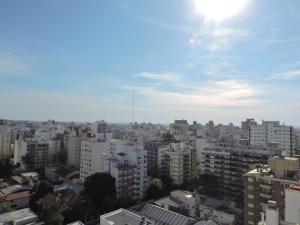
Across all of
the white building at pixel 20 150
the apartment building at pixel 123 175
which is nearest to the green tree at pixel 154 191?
the apartment building at pixel 123 175

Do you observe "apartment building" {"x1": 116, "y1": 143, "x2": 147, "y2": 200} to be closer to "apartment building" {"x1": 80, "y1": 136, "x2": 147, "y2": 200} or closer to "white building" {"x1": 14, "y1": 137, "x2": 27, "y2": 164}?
"apartment building" {"x1": 80, "y1": 136, "x2": 147, "y2": 200}

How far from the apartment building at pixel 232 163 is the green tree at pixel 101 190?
14802 mm

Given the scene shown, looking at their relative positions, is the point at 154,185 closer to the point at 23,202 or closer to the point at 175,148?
the point at 175,148

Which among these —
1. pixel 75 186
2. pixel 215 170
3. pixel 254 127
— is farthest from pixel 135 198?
pixel 254 127

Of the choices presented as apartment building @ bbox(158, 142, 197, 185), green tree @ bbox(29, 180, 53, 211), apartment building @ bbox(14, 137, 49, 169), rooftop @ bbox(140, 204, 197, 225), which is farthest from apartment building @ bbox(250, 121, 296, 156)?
green tree @ bbox(29, 180, 53, 211)

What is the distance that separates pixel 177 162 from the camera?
→ 4034 cm

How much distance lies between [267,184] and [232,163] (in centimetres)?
1383

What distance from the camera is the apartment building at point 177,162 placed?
133ft

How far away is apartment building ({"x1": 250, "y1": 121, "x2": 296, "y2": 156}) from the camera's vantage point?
2340 inches

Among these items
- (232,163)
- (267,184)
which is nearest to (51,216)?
(267,184)

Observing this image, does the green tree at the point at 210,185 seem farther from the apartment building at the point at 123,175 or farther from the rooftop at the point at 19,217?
the rooftop at the point at 19,217

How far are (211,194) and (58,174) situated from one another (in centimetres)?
2213

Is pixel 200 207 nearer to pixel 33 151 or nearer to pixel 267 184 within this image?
pixel 267 184

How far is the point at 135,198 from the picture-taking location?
33.5 meters
